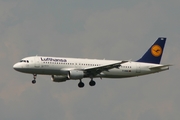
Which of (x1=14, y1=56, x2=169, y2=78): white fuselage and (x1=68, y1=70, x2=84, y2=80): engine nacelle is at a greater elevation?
(x1=14, y1=56, x2=169, y2=78): white fuselage

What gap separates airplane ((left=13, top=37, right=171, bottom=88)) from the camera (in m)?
94.8

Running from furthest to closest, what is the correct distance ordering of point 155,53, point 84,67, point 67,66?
1. point 155,53
2. point 84,67
3. point 67,66

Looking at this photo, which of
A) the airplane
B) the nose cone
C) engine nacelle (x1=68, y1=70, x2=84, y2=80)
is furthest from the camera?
engine nacelle (x1=68, y1=70, x2=84, y2=80)

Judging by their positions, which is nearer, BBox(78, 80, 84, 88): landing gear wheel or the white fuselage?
the white fuselage

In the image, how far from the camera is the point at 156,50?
108562mm

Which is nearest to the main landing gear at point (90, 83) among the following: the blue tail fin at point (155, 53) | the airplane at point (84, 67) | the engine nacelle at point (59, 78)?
the airplane at point (84, 67)

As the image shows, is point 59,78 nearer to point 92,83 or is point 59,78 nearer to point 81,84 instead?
point 81,84

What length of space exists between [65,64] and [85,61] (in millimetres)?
4168

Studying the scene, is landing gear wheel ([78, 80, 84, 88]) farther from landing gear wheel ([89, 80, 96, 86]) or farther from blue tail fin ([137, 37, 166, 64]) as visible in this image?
blue tail fin ([137, 37, 166, 64])

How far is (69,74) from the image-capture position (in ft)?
314

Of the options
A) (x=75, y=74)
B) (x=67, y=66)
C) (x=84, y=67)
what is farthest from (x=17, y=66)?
(x=84, y=67)

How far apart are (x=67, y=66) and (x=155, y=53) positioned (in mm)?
18998

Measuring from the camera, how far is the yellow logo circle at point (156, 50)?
10768 cm

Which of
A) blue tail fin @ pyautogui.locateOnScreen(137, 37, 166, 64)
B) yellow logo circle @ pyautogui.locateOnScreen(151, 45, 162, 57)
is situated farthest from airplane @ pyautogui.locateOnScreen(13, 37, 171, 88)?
yellow logo circle @ pyautogui.locateOnScreen(151, 45, 162, 57)
